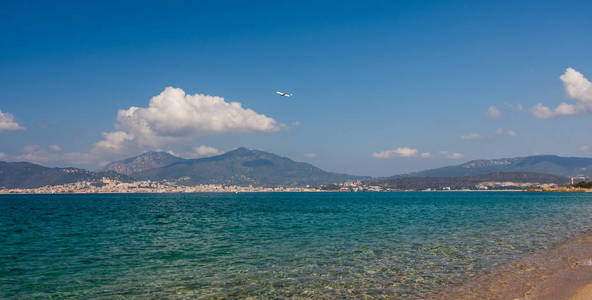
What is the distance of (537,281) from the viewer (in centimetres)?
1831

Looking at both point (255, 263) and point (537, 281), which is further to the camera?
point (255, 263)

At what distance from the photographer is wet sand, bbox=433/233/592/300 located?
627 inches

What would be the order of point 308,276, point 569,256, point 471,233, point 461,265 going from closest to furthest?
point 308,276
point 461,265
point 569,256
point 471,233

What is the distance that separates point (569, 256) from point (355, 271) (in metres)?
14.7

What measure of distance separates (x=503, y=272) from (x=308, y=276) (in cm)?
1015

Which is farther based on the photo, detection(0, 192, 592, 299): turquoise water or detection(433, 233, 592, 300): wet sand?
detection(0, 192, 592, 299): turquoise water

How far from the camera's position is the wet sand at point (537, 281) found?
1591 cm

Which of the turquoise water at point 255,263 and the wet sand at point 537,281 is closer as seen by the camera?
the wet sand at point 537,281

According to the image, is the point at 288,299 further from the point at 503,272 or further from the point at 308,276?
the point at 503,272

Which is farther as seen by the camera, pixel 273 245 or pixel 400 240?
pixel 400 240

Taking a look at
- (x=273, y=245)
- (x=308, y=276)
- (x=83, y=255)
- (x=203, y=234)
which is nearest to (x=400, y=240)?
(x=273, y=245)

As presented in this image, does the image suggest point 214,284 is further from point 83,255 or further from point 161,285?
point 83,255

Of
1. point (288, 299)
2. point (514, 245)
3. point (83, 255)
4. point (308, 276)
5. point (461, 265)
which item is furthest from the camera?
point (514, 245)

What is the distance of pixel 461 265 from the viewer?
22359 mm
